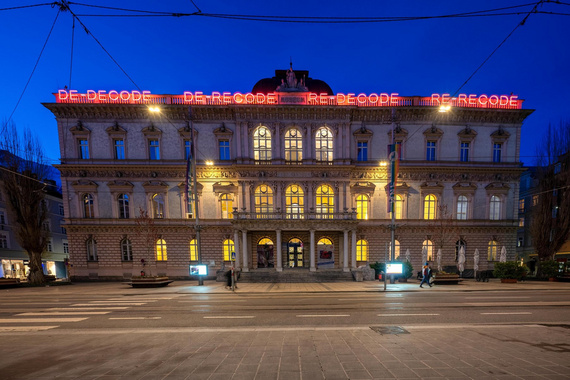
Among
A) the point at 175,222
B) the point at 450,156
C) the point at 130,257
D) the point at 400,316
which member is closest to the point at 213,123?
the point at 175,222

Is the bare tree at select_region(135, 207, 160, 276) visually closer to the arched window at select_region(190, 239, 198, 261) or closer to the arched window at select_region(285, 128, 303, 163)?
the arched window at select_region(190, 239, 198, 261)

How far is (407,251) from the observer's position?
2402 cm

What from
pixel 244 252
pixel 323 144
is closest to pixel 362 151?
pixel 323 144

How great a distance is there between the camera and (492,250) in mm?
26266

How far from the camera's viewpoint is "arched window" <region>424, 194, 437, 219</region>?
2627 centimetres

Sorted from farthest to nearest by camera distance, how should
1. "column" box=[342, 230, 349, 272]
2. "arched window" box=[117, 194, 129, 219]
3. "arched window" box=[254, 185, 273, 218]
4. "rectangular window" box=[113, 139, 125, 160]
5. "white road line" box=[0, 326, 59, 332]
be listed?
"arched window" box=[254, 185, 273, 218] < "rectangular window" box=[113, 139, 125, 160] < "arched window" box=[117, 194, 129, 219] < "column" box=[342, 230, 349, 272] < "white road line" box=[0, 326, 59, 332]

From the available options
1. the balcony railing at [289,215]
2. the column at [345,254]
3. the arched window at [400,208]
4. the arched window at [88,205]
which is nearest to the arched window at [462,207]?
the arched window at [400,208]

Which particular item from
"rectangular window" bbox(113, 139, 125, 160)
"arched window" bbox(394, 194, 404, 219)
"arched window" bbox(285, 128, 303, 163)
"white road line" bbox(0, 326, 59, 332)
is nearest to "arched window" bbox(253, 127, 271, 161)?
"arched window" bbox(285, 128, 303, 163)

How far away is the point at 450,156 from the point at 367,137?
33.5ft

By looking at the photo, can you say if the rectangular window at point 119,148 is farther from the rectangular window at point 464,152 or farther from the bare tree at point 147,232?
A: the rectangular window at point 464,152

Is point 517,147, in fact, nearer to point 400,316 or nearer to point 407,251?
point 407,251

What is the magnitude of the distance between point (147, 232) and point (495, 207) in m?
40.5

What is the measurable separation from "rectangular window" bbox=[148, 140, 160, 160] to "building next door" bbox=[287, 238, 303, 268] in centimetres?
1900

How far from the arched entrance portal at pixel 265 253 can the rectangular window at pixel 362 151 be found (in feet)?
48.8
